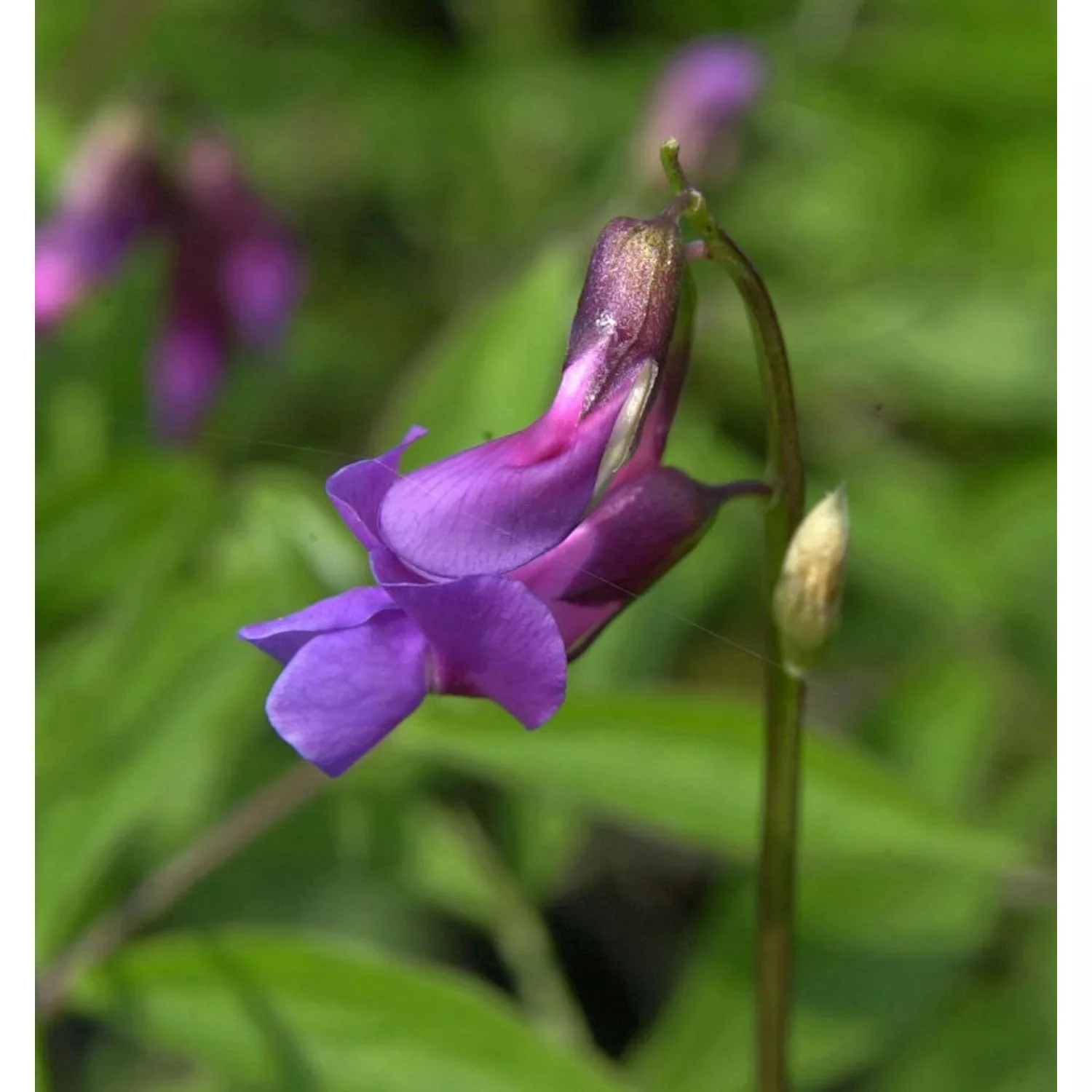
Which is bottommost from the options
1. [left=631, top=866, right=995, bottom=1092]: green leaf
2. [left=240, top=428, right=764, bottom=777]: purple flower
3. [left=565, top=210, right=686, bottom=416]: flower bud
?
[left=631, top=866, right=995, bottom=1092]: green leaf

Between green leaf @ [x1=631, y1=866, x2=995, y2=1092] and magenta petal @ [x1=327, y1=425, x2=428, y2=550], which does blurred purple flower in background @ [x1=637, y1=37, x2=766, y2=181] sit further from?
magenta petal @ [x1=327, y1=425, x2=428, y2=550]

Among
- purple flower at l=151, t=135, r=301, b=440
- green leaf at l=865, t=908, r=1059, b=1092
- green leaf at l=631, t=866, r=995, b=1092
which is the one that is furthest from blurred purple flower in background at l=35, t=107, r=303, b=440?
green leaf at l=865, t=908, r=1059, b=1092

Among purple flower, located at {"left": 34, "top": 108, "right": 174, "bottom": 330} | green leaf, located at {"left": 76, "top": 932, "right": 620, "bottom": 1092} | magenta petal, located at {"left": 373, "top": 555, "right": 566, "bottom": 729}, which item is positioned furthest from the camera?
purple flower, located at {"left": 34, "top": 108, "right": 174, "bottom": 330}

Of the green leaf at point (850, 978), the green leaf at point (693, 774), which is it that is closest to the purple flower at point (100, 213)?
the green leaf at point (693, 774)

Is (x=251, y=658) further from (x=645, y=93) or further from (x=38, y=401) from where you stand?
(x=645, y=93)

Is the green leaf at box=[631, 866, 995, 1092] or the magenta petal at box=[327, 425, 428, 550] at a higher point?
the magenta petal at box=[327, 425, 428, 550]

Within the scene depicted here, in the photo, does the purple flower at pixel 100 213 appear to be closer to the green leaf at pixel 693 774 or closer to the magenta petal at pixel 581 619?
the green leaf at pixel 693 774
